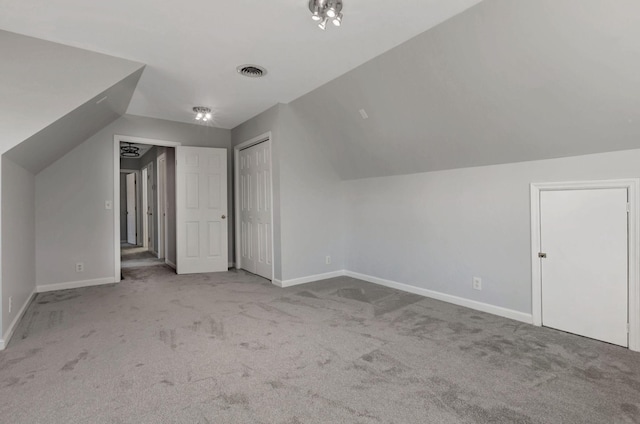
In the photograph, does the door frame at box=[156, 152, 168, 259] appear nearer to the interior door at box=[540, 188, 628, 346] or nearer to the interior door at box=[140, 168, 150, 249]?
the interior door at box=[140, 168, 150, 249]

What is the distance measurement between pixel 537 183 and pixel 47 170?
5.48 metres

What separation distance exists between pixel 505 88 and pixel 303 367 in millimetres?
2541

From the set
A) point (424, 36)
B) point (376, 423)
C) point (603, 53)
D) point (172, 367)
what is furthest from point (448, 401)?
point (424, 36)

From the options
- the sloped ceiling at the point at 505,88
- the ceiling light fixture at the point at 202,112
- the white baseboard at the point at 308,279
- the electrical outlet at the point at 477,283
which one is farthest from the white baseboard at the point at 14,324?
the electrical outlet at the point at 477,283

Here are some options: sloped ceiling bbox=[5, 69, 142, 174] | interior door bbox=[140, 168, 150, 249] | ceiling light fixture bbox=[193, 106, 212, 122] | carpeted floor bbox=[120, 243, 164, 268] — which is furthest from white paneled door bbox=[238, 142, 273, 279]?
interior door bbox=[140, 168, 150, 249]

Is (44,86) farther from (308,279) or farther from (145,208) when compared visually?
(145,208)

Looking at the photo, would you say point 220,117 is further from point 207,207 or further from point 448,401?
point 448,401

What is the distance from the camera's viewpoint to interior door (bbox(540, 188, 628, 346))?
2.44 meters

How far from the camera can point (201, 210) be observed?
5.08 m

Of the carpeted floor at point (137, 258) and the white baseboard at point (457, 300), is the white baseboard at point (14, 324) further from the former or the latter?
the white baseboard at point (457, 300)

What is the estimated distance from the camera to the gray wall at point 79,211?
13.2 ft

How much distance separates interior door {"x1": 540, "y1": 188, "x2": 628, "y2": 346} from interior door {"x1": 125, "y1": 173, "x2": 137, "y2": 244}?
9416 millimetres

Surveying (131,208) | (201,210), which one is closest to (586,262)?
(201,210)

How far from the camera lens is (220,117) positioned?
15.6 ft
